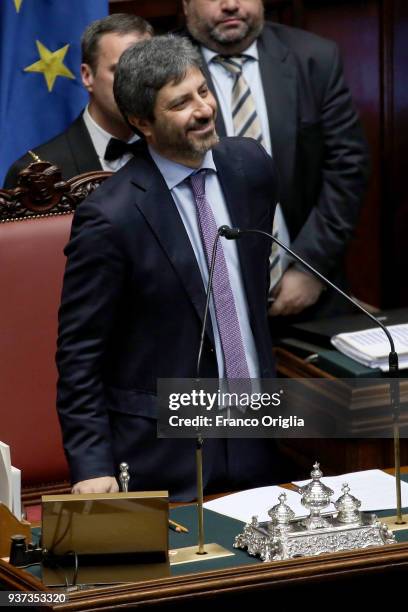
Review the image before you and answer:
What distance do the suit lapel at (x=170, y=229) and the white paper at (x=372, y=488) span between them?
47 cm

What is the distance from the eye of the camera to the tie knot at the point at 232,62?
4293 millimetres

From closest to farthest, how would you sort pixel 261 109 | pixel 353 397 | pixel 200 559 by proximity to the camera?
pixel 200 559 < pixel 353 397 < pixel 261 109

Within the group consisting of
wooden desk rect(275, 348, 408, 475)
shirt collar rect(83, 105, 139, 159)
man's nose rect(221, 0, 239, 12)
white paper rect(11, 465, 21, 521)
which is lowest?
wooden desk rect(275, 348, 408, 475)

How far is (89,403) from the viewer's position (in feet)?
10.2

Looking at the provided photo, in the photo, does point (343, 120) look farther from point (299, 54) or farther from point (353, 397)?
point (353, 397)

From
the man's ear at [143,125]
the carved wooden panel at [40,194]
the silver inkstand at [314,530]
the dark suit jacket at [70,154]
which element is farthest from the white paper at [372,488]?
the dark suit jacket at [70,154]

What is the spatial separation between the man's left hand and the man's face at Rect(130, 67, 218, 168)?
1223 mm

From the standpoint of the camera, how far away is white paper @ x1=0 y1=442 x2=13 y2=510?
2580 mm

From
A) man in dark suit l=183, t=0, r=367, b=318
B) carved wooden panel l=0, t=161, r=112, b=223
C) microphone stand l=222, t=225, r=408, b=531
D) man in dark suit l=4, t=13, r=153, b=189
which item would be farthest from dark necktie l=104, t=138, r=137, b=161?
microphone stand l=222, t=225, r=408, b=531

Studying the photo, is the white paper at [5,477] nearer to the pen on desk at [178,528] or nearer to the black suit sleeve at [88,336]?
the pen on desk at [178,528]

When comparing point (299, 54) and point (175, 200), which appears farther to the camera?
point (299, 54)

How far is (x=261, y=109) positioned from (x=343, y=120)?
11.2 inches

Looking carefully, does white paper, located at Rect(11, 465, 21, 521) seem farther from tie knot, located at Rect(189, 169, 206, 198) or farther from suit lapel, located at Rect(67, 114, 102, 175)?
suit lapel, located at Rect(67, 114, 102, 175)

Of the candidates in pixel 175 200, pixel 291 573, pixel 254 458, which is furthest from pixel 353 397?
pixel 291 573
